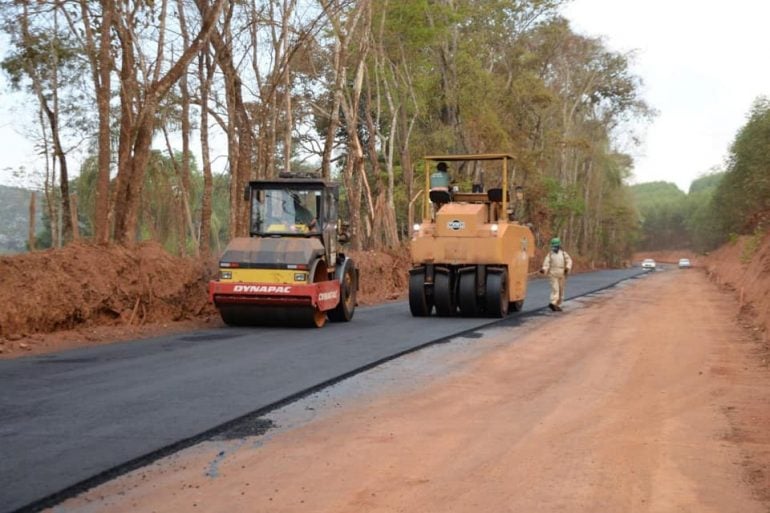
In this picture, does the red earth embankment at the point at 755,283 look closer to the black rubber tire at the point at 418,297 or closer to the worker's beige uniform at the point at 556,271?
the worker's beige uniform at the point at 556,271

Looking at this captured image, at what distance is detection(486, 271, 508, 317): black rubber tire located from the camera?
19.5 meters

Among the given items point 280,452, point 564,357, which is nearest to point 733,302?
point 564,357

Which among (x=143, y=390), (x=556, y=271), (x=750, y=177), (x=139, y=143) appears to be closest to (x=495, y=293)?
(x=556, y=271)

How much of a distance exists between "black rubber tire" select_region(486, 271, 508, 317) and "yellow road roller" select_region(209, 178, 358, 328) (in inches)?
125

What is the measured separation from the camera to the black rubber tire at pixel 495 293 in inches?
766

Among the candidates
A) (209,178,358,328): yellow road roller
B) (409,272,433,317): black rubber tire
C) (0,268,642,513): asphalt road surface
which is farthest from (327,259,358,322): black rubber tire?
(0,268,642,513): asphalt road surface

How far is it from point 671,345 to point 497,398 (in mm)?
6342

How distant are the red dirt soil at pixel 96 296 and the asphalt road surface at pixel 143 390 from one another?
52.0 inches

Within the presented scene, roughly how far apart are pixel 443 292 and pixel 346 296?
2.40 m

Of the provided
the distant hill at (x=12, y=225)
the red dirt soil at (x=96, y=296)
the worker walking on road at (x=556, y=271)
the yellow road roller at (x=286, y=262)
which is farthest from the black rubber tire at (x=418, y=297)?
the distant hill at (x=12, y=225)

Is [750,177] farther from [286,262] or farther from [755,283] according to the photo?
[286,262]

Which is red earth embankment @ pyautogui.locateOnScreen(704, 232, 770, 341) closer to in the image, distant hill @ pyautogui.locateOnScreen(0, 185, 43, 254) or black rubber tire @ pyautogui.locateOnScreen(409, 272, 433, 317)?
black rubber tire @ pyautogui.locateOnScreen(409, 272, 433, 317)

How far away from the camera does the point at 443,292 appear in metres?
19.8

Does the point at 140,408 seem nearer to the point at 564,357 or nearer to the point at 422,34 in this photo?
the point at 564,357
